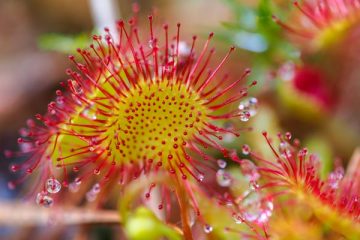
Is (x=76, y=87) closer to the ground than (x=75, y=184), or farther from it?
farther from it

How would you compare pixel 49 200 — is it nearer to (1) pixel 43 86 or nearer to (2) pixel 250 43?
(2) pixel 250 43

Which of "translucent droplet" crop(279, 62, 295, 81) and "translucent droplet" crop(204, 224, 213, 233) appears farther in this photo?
"translucent droplet" crop(279, 62, 295, 81)

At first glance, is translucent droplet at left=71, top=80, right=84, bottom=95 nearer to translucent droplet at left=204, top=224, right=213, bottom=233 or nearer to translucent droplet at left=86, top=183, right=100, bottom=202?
translucent droplet at left=86, top=183, right=100, bottom=202

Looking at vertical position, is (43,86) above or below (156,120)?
below

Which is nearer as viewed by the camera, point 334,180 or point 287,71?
point 334,180

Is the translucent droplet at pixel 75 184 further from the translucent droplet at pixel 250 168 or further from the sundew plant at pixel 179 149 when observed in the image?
the translucent droplet at pixel 250 168

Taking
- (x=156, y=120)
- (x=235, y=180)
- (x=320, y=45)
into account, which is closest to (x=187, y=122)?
(x=156, y=120)

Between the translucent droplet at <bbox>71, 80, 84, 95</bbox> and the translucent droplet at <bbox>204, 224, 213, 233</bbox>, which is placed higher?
the translucent droplet at <bbox>71, 80, 84, 95</bbox>

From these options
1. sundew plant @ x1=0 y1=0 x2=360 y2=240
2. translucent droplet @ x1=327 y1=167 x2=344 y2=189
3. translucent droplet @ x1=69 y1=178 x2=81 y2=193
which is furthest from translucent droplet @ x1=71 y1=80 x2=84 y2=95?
translucent droplet @ x1=327 y1=167 x2=344 y2=189

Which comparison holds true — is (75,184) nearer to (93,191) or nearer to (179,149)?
(93,191)

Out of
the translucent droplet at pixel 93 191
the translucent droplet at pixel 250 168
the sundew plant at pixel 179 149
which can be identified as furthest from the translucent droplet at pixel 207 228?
the translucent droplet at pixel 93 191

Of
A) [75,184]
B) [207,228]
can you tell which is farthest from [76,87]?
[207,228]
